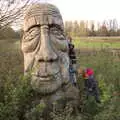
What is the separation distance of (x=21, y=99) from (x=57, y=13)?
6.64 ft

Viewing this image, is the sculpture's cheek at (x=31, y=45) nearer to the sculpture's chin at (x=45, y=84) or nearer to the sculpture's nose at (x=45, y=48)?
the sculpture's nose at (x=45, y=48)

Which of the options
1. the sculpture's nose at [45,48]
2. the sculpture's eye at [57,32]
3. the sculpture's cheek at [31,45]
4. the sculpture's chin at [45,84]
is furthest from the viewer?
the sculpture's eye at [57,32]

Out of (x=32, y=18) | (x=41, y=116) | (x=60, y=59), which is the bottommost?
(x=41, y=116)

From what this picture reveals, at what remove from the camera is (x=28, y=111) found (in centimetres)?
720

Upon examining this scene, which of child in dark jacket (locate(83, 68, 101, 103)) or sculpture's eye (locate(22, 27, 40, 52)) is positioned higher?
sculpture's eye (locate(22, 27, 40, 52))

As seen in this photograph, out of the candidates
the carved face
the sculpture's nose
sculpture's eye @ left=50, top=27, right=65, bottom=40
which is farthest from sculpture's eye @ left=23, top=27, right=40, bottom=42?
sculpture's eye @ left=50, top=27, right=65, bottom=40

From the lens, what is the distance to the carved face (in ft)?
25.5

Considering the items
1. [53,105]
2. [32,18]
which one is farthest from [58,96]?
[32,18]

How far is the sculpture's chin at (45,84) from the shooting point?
7723 mm

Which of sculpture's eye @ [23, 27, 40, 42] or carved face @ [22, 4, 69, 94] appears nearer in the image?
carved face @ [22, 4, 69, 94]

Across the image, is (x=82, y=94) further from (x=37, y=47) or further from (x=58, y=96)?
(x=37, y=47)

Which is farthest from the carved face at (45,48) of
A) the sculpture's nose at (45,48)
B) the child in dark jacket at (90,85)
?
the child in dark jacket at (90,85)

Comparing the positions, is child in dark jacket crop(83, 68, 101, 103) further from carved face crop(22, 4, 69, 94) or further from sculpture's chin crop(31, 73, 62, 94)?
sculpture's chin crop(31, 73, 62, 94)

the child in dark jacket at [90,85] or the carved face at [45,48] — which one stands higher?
the carved face at [45,48]
